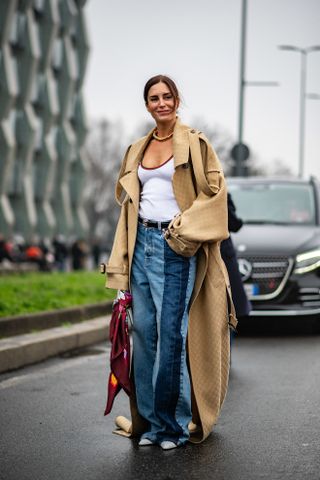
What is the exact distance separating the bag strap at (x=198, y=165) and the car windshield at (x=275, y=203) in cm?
676

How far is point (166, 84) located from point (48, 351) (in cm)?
454

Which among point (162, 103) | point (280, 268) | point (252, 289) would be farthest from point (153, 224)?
point (280, 268)

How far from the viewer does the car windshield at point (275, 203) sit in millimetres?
11906

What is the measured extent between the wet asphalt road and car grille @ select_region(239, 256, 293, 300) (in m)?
2.12

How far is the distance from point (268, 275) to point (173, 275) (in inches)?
227

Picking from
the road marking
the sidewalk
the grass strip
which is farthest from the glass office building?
the road marking

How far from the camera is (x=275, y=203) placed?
1223cm

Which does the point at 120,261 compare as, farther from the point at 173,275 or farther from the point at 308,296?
the point at 308,296

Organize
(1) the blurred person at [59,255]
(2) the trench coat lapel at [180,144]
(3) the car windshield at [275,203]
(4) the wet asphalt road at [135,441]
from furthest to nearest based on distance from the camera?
(1) the blurred person at [59,255] < (3) the car windshield at [275,203] < (2) the trench coat lapel at [180,144] < (4) the wet asphalt road at [135,441]

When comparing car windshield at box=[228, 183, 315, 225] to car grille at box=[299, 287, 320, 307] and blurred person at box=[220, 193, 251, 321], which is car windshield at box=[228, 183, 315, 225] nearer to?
car grille at box=[299, 287, 320, 307]

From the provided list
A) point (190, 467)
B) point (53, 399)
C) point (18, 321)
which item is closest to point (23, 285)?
point (18, 321)

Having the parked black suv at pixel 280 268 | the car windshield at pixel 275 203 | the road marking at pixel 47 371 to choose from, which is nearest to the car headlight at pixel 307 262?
the parked black suv at pixel 280 268

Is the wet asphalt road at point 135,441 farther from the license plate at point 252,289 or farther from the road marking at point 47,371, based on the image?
the license plate at point 252,289

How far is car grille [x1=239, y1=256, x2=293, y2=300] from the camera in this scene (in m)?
10.6
